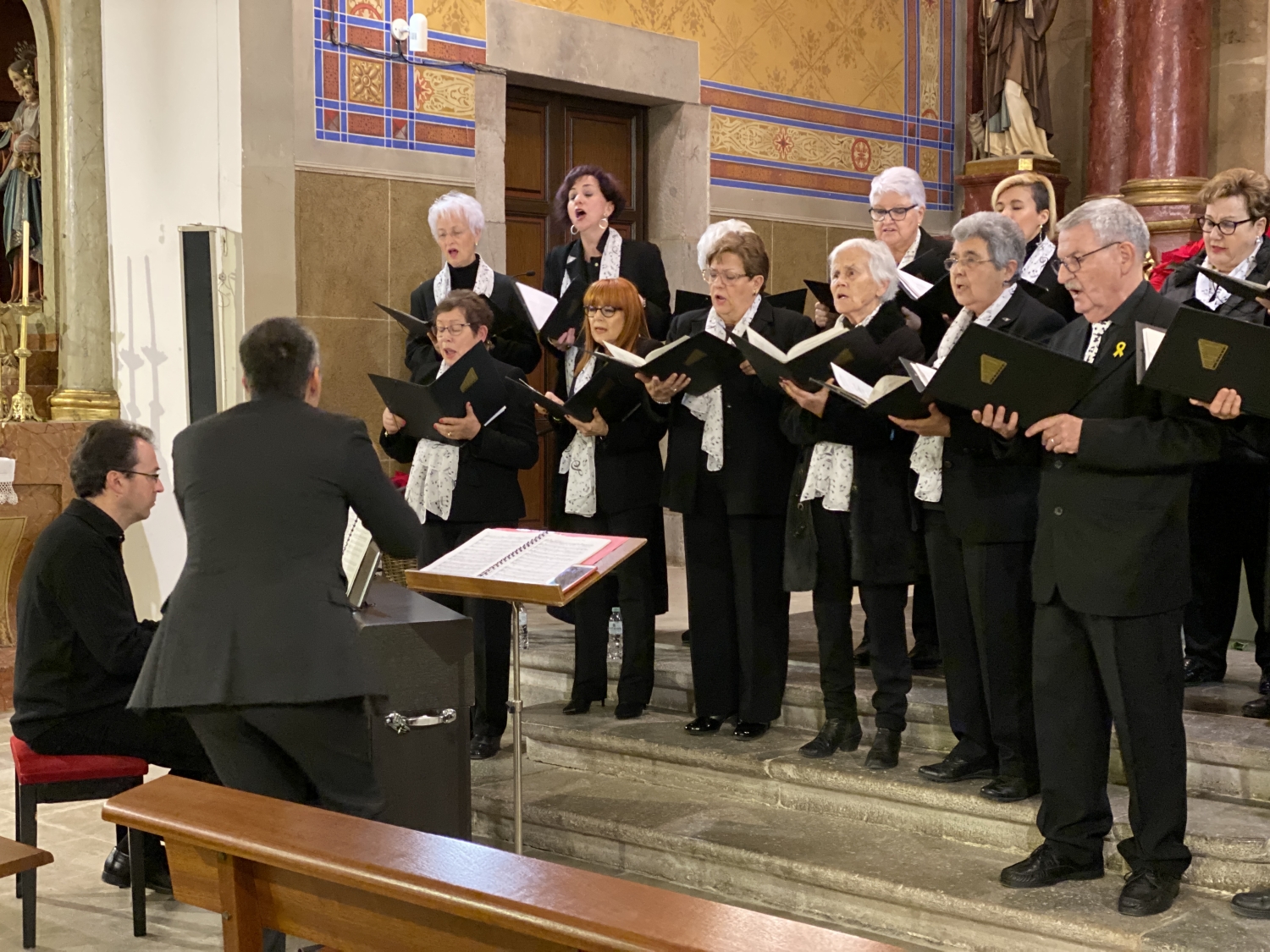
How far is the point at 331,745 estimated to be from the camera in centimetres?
301

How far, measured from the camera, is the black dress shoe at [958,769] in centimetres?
409

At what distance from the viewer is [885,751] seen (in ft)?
14.0

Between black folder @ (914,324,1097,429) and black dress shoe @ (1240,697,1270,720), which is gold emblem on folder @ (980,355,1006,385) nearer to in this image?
black folder @ (914,324,1097,429)

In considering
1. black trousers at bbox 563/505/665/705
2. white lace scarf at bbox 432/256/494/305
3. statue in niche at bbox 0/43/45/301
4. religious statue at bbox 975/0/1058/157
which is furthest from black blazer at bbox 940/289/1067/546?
religious statue at bbox 975/0/1058/157

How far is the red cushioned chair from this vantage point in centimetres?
373

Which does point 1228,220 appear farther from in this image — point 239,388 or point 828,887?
point 239,388

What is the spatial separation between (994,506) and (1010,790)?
0.76 meters

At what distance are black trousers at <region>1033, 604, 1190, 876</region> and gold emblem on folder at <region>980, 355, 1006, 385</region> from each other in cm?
59

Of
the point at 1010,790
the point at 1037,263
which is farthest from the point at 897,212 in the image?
the point at 1010,790

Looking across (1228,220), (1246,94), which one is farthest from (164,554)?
(1246,94)

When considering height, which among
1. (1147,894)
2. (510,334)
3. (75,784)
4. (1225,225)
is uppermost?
(1225,225)

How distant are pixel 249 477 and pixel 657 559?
8.19 feet

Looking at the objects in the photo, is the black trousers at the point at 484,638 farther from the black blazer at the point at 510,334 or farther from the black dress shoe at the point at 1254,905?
the black dress shoe at the point at 1254,905

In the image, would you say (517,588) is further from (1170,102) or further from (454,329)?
(1170,102)
